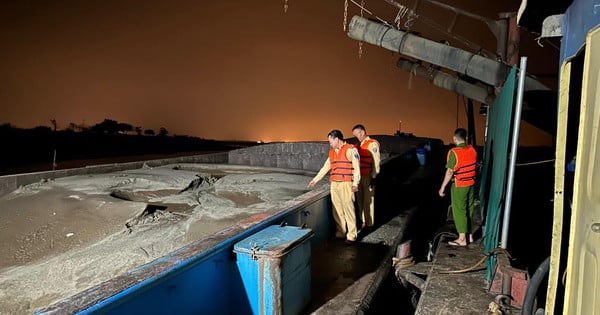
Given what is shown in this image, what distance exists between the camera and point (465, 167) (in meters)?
5.03

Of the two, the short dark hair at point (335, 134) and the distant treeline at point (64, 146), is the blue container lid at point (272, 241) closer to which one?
the short dark hair at point (335, 134)

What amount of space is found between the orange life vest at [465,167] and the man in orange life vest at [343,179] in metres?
1.37

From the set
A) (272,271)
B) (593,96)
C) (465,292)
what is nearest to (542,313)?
(465,292)

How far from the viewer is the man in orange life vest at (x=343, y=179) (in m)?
5.45

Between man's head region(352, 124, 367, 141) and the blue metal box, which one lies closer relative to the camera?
the blue metal box

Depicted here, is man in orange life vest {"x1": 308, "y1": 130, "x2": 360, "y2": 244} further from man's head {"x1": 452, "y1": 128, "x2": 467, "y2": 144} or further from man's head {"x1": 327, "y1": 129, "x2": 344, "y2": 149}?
man's head {"x1": 452, "y1": 128, "x2": 467, "y2": 144}

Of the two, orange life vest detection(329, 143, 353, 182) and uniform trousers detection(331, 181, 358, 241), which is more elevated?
orange life vest detection(329, 143, 353, 182)

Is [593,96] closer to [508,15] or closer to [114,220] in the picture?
[114,220]

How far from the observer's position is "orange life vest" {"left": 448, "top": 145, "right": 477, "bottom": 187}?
16.5 feet

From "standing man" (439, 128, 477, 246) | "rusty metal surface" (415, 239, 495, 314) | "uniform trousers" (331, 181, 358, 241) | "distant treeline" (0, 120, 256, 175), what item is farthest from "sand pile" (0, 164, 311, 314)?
"distant treeline" (0, 120, 256, 175)

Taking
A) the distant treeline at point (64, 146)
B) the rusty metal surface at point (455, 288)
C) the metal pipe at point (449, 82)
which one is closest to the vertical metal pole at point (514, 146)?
the rusty metal surface at point (455, 288)

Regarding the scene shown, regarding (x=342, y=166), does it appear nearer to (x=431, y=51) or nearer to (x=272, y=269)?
(x=272, y=269)

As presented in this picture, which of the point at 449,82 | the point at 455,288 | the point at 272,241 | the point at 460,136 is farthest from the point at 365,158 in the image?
the point at 449,82

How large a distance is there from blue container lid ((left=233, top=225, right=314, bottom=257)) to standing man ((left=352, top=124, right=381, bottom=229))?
2708mm
